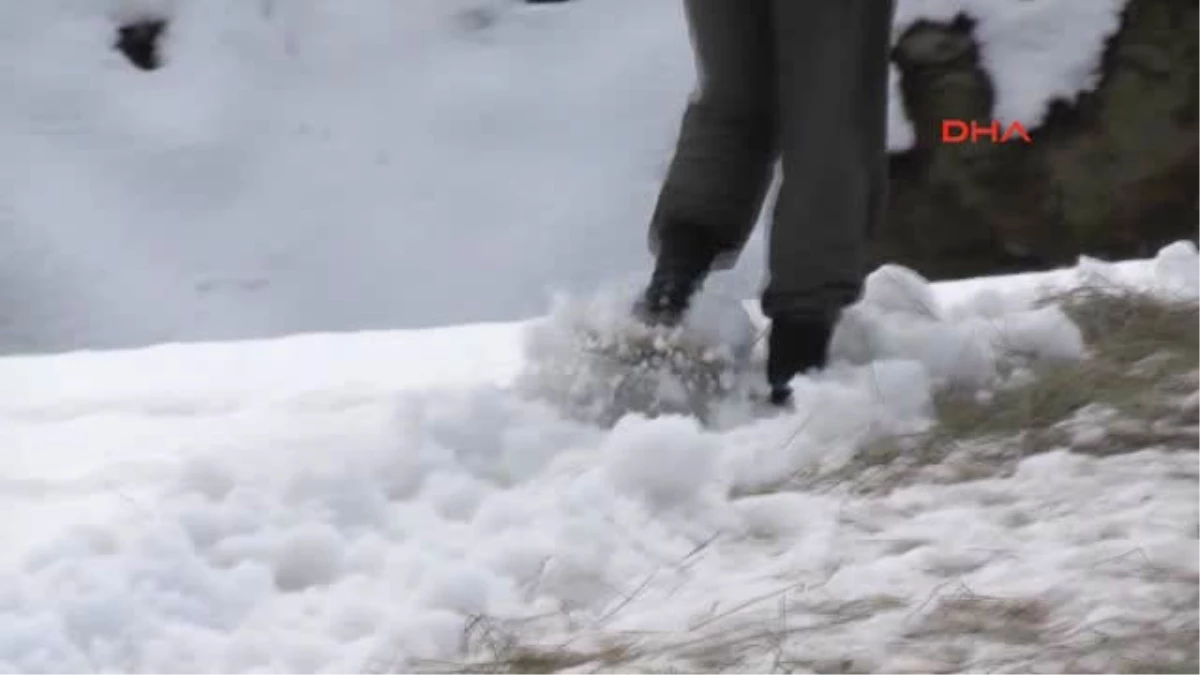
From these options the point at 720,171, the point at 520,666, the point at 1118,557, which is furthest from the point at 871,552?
the point at 720,171

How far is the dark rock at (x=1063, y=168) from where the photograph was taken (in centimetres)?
578

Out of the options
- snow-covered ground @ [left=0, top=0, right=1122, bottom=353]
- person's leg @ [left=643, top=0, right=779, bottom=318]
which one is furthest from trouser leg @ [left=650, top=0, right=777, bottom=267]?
snow-covered ground @ [left=0, top=0, right=1122, bottom=353]

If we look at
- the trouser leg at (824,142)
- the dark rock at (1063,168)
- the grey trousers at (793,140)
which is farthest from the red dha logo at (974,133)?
the trouser leg at (824,142)

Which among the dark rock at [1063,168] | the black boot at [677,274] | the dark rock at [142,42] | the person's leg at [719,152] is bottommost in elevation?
the dark rock at [1063,168]

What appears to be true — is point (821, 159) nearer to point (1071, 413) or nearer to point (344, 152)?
point (1071, 413)

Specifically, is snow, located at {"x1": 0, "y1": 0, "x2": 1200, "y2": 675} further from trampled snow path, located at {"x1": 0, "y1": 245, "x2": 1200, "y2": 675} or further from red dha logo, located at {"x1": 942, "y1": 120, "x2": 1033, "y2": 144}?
red dha logo, located at {"x1": 942, "y1": 120, "x2": 1033, "y2": 144}

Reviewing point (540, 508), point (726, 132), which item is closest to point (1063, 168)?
point (726, 132)

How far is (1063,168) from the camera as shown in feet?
19.2

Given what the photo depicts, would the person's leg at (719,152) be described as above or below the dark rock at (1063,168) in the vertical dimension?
above

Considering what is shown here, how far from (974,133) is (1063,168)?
277 mm

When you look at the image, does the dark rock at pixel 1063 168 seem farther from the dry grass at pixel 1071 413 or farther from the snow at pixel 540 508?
the dry grass at pixel 1071 413

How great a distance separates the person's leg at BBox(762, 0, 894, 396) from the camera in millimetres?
2855

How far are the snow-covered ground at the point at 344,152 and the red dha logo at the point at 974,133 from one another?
0.15 feet

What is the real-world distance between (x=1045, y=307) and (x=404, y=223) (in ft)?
9.58
